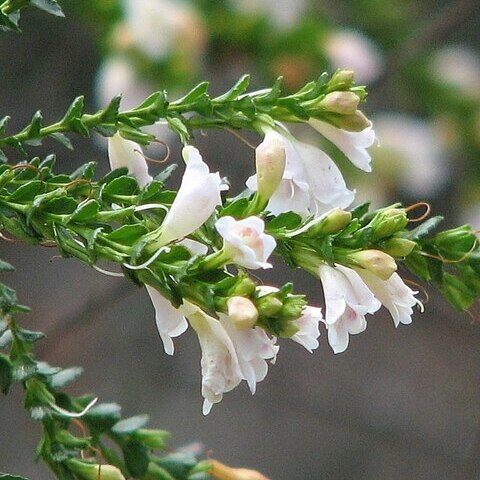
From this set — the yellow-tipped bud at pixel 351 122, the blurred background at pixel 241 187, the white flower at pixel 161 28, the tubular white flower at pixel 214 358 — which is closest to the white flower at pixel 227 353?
the tubular white flower at pixel 214 358

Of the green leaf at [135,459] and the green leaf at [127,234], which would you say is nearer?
the green leaf at [127,234]

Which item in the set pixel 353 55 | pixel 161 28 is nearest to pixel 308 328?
pixel 161 28

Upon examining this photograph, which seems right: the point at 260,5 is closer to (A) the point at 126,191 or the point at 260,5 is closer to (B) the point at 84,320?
(B) the point at 84,320

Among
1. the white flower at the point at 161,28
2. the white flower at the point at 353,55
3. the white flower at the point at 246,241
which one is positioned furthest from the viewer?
the white flower at the point at 353,55

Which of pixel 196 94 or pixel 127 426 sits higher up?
pixel 196 94

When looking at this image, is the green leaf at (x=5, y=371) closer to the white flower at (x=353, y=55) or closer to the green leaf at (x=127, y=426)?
the green leaf at (x=127, y=426)

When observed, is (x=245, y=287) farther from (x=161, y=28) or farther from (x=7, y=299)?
(x=161, y=28)
